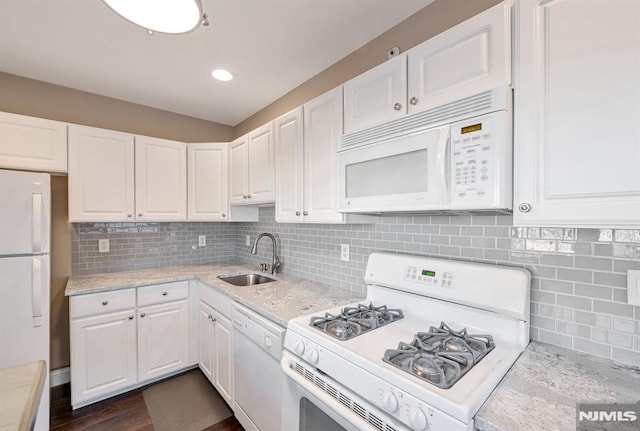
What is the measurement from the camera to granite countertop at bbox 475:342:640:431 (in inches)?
29.3

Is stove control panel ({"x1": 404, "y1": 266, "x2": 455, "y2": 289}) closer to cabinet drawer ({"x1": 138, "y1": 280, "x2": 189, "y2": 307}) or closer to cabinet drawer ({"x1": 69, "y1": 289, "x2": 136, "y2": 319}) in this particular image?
cabinet drawer ({"x1": 138, "y1": 280, "x2": 189, "y2": 307})

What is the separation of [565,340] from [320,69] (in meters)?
2.17

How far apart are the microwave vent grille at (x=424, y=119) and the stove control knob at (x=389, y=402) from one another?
3.27ft

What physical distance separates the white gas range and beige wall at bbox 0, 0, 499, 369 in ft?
4.33

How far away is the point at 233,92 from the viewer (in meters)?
2.62

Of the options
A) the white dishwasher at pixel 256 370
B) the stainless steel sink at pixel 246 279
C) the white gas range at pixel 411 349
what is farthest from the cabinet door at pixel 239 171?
the white gas range at pixel 411 349

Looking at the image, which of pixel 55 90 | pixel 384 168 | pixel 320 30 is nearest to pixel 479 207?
pixel 384 168

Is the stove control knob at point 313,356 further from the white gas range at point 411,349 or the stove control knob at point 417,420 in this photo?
the stove control knob at point 417,420

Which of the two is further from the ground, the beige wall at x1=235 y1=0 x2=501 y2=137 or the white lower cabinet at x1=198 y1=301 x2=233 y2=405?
the beige wall at x1=235 y1=0 x2=501 y2=137

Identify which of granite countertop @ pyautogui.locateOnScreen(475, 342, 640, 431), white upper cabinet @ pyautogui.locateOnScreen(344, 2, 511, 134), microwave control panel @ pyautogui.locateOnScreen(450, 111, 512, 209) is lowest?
granite countertop @ pyautogui.locateOnScreen(475, 342, 640, 431)

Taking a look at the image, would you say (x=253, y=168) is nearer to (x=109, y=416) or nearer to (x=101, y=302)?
(x=101, y=302)

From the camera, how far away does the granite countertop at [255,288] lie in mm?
1667

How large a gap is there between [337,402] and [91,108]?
3075 millimetres

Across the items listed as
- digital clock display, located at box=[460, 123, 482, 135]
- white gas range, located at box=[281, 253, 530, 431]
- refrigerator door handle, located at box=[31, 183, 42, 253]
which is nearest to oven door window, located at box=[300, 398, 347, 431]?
white gas range, located at box=[281, 253, 530, 431]
